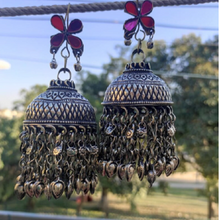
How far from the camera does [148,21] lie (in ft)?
2.92

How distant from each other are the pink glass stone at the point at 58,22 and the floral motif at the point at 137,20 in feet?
0.72

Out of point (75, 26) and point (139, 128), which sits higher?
point (75, 26)

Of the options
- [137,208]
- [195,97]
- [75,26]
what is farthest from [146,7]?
[137,208]

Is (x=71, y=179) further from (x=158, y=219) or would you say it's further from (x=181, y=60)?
(x=158, y=219)

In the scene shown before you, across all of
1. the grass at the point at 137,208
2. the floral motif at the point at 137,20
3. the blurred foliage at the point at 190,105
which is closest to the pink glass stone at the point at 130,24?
the floral motif at the point at 137,20

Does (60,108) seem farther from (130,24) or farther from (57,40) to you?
(130,24)

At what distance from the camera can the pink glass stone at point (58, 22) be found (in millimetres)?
929

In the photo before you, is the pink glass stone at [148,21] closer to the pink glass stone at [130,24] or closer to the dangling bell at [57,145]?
the pink glass stone at [130,24]

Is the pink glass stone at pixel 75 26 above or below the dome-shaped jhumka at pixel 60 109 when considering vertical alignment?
above

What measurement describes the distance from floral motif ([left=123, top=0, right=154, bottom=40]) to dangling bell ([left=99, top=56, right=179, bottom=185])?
0.16 m

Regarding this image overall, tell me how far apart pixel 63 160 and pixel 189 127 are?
16.1 ft

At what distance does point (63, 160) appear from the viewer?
Answer: 842 mm

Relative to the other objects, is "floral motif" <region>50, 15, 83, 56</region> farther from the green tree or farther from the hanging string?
the green tree

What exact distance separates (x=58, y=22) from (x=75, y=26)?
0.20ft
